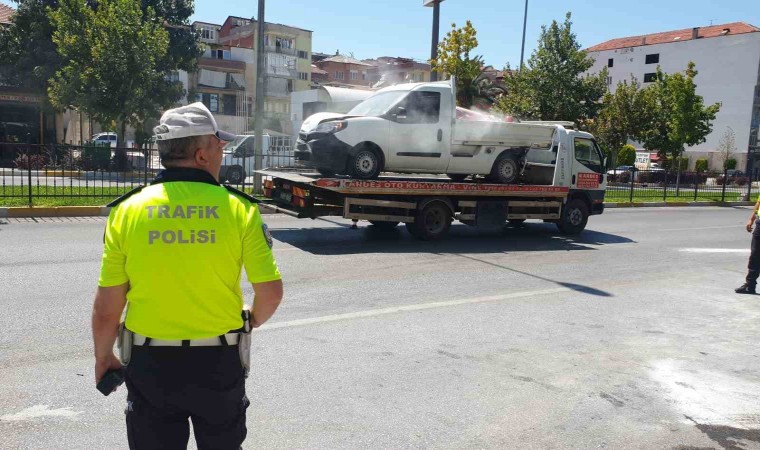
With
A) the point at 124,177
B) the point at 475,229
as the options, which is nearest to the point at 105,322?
the point at 475,229

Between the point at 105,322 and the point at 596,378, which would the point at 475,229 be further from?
the point at 105,322

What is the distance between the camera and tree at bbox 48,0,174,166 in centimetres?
2492

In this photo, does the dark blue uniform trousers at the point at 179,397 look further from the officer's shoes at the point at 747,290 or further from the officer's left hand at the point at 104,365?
the officer's shoes at the point at 747,290

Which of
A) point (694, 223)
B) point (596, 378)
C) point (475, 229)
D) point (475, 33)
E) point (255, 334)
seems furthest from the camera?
point (475, 33)

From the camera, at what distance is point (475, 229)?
45.7 ft

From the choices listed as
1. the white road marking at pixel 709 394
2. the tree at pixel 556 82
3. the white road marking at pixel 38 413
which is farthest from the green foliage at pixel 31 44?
the white road marking at pixel 709 394

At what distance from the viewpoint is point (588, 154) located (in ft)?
45.7

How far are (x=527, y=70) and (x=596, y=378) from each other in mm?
27009

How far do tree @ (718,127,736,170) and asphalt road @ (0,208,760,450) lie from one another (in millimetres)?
53641

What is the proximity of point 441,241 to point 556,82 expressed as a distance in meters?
19.9

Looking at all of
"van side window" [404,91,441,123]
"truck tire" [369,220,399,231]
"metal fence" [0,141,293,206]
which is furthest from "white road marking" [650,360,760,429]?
"metal fence" [0,141,293,206]

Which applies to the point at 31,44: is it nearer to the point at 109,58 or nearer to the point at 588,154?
the point at 109,58

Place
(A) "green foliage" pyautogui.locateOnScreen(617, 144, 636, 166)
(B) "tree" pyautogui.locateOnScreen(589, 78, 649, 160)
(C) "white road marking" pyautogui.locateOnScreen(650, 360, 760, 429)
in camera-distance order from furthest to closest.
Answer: (A) "green foliage" pyautogui.locateOnScreen(617, 144, 636, 166), (B) "tree" pyautogui.locateOnScreen(589, 78, 649, 160), (C) "white road marking" pyautogui.locateOnScreen(650, 360, 760, 429)

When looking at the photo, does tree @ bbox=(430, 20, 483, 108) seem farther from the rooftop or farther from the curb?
the rooftop
